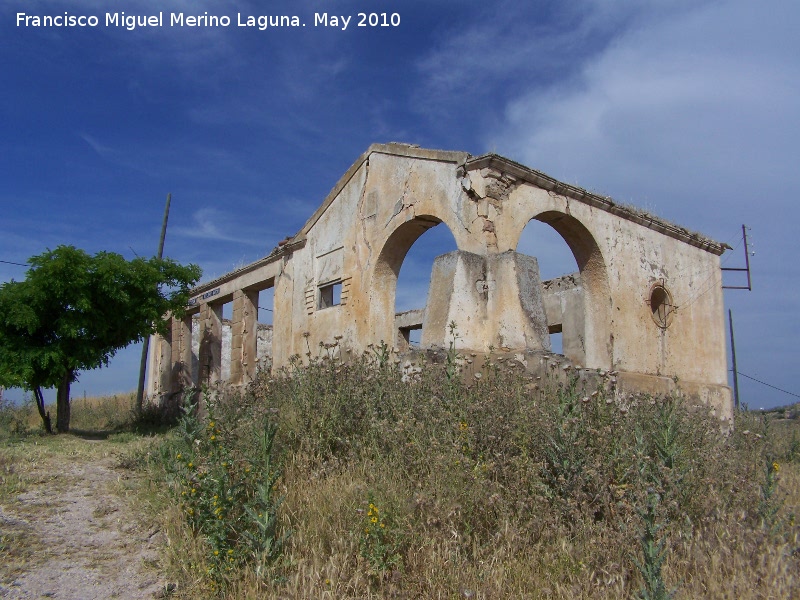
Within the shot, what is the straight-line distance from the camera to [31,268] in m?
11.9

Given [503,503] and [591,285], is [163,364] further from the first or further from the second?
[503,503]

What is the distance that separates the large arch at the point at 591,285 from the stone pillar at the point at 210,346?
9504 mm

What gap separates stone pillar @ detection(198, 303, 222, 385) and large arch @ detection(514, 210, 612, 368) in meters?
9.50

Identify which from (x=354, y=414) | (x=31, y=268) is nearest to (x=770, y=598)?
(x=354, y=414)

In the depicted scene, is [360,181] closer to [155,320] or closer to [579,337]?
[155,320]

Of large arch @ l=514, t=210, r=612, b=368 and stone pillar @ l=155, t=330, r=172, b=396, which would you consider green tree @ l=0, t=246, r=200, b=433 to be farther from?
large arch @ l=514, t=210, r=612, b=368

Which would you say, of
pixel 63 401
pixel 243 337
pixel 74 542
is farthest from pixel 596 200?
pixel 63 401

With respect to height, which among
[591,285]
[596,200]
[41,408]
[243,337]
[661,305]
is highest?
[596,200]

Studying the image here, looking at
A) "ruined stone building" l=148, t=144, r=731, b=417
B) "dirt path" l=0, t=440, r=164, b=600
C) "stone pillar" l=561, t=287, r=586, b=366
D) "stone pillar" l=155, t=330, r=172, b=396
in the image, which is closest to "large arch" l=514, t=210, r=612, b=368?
"ruined stone building" l=148, t=144, r=731, b=417

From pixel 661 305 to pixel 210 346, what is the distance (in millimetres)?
10688

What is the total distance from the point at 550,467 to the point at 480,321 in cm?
448

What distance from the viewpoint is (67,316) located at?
471 inches

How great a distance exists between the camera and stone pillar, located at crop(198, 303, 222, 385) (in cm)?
1705

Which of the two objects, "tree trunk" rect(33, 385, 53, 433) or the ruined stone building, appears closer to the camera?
the ruined stone building
